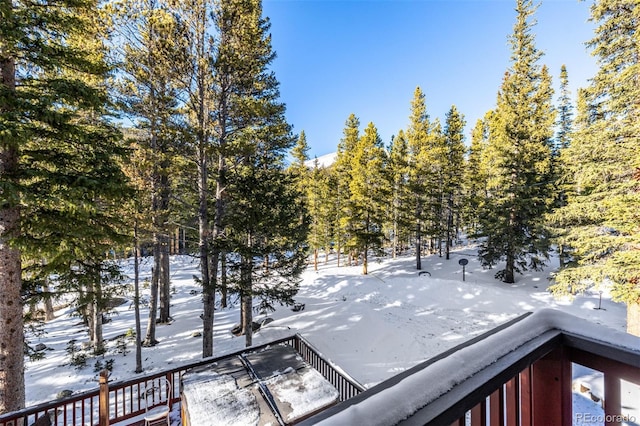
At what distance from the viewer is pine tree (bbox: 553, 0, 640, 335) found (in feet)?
22.8

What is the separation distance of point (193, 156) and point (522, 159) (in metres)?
15.9

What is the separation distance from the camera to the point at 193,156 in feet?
28.4

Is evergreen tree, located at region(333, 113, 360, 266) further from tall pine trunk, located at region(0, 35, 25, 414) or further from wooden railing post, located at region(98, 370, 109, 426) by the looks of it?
tall pine trunk, located at region(0, 35, 25, 414)

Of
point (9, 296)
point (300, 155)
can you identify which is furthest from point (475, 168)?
point (9, 296)

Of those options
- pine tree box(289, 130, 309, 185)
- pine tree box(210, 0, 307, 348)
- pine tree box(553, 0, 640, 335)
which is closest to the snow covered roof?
pine tree box(210, 0, 307, 348)

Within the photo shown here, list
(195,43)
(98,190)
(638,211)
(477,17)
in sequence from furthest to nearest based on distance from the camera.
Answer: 1. (477,17)
2. (195,43)
3. (638,211)
4. (98,190)

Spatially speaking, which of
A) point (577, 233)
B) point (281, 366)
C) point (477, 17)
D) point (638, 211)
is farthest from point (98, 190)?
point (477, 17)

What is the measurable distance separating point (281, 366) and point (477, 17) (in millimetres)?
16281

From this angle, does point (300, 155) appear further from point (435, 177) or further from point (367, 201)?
point (435, 177)

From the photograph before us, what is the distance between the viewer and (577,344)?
1060mm

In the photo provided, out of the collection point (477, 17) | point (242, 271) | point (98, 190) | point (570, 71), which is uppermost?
point (570, 71)

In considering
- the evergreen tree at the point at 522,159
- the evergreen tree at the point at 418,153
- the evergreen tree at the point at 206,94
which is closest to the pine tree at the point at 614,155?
the evergreen tree at the point at 522,159

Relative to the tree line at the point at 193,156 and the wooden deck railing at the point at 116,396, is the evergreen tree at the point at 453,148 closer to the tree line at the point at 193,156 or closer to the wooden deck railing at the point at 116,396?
the tree line at the point at 193,156

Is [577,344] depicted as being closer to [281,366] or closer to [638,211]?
[281,366]
